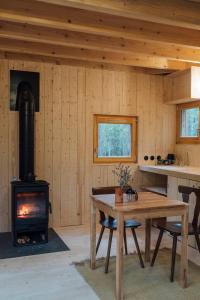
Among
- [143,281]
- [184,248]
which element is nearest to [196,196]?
[184,248]

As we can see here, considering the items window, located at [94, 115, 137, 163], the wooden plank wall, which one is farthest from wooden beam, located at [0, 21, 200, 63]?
window, located at [94, 115, 137, 163]

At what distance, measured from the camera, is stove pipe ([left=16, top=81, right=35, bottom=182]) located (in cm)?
438

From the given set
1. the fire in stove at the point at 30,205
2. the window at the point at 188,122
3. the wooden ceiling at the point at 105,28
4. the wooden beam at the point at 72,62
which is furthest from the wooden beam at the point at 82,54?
the fire in stove at the point at 30,205

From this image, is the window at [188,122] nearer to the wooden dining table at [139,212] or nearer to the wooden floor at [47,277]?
the wooden floor at [47,277]

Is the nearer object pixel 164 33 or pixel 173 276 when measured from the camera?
pixel 173 276

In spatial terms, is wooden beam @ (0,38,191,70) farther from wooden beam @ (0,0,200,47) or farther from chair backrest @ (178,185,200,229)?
chair backrest @ (178,185,200,229)

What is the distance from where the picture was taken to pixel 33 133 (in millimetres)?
4449

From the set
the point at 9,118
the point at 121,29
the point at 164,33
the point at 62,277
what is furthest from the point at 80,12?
the point at 62,277

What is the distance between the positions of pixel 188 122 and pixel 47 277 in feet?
11.4

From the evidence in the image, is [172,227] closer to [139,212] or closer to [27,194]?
[139,212]

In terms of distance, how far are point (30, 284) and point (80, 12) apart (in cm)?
272

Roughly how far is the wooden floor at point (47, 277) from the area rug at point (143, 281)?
123mm

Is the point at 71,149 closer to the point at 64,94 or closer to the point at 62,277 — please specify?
the point at 64,94

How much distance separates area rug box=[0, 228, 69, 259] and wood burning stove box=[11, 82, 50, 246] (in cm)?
10
